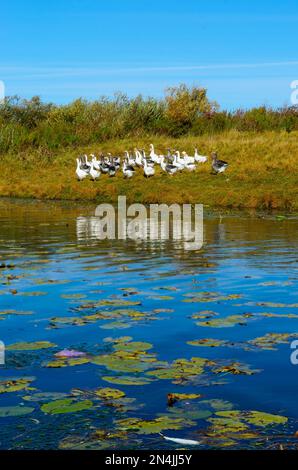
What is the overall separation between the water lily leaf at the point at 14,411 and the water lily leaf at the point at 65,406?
0.17 metres

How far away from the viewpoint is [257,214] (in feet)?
108

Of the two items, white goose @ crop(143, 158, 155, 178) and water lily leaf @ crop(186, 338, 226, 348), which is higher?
white goose @ crop(143, 158, 155, 178)

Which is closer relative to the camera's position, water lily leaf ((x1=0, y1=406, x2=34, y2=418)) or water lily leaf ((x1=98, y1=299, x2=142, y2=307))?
water lily leaf ((x1=0, y1=406, x2=34, y2=418))

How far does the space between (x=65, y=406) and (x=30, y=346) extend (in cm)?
261

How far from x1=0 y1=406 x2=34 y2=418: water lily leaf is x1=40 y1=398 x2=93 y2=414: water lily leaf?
0.17m

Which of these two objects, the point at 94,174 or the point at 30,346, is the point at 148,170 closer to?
the point at 94,174

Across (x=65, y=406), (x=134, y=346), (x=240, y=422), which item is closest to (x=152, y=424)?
(x=240, y=422)

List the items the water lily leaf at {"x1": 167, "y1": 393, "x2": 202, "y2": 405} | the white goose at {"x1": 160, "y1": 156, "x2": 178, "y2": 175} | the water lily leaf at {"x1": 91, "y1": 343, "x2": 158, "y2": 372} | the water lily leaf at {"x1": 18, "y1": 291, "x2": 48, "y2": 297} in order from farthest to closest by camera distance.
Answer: the white goose at {"x1": 160, "y1": 156, "x2": 178, "y2": 175}, the water lily leaf at {"x1": 18, "y1": 291, "x2": 48, "y2": 297}, the water lily leaf at {"x1": 91, "y1": 343, "x2": 158, "y2": 372}, the water lily leaf at {"x1": 167, "y1": 393, "x2": 202, "y2": 405}

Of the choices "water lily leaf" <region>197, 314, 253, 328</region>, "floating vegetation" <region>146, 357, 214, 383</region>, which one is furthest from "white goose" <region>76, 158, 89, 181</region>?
"floating vegetation" <region>146, 357, 214, 383</region>

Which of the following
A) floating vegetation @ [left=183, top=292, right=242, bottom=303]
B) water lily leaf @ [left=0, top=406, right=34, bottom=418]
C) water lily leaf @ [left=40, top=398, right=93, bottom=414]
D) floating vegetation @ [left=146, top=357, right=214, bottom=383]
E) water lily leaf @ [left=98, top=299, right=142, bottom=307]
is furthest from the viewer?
floating vegetation @ [left=183, top=292, right=242, bottom=303]

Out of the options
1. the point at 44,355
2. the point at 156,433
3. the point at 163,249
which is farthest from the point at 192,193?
the point at 156,433

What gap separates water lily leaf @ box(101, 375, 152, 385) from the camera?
904cm

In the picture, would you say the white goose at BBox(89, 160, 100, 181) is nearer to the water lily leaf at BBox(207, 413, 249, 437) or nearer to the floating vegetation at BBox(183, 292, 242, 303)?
the floating vegetation at BBox(183, 292, 242, 303)

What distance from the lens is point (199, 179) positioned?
40.8 meters
